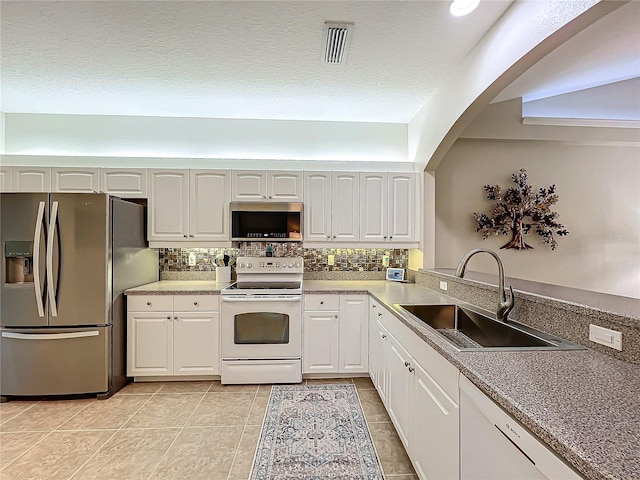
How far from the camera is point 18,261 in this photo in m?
2.76

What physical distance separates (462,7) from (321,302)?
7.97 feet

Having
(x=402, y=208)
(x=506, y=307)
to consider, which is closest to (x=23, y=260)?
(x=402, y=208)

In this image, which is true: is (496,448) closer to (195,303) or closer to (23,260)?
(195,303)

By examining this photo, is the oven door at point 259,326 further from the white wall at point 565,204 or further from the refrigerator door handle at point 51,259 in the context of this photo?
the white wall at point 565,204

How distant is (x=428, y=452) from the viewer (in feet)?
5.23

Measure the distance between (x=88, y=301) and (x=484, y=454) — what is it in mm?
2992

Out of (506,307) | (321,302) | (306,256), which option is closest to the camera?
(506,307)

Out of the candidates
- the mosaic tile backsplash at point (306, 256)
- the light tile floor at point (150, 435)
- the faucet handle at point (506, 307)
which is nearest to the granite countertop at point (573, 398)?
the faucet handle at point (506, 307)

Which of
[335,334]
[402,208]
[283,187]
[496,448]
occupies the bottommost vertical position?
[335,334]

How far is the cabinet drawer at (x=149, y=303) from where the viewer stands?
307cm

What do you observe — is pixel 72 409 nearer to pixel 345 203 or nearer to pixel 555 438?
pixel 345 203

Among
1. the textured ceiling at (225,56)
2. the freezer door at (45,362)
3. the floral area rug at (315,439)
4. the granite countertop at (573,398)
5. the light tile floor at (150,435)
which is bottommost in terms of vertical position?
the light tile floor at (150,435)

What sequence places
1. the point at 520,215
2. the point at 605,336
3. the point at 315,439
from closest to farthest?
the point at 605,336 < the point at 315,439 < the point at 520,215

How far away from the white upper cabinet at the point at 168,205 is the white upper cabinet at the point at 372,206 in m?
1.82
